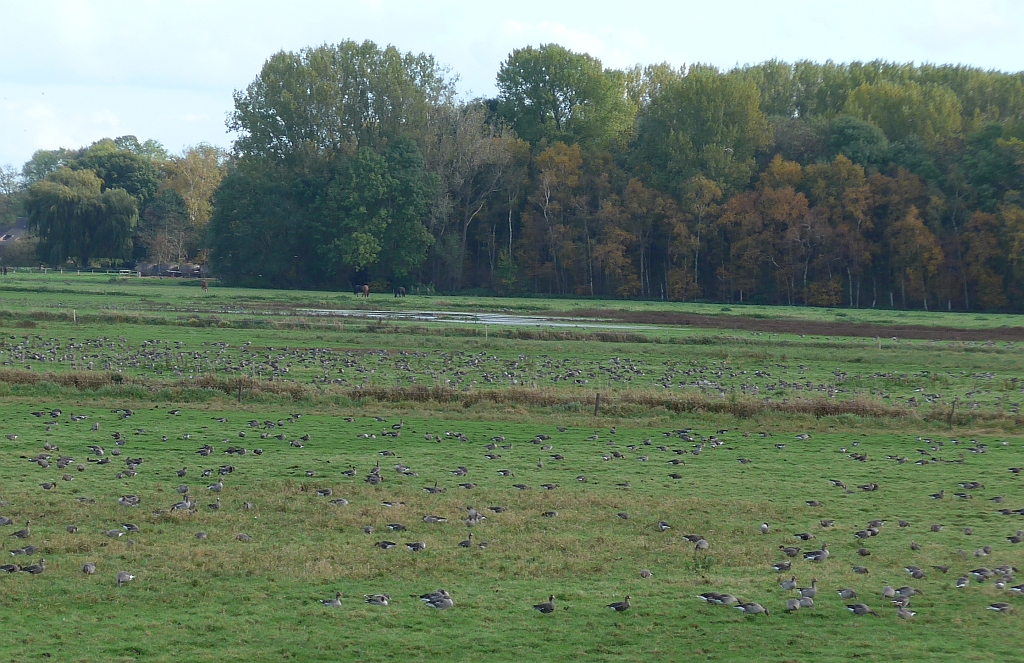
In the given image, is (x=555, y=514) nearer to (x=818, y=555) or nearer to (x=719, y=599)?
(x=818, y=555)

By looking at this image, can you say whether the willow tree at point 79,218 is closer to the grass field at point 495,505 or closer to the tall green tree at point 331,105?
the tall green tree at point 331,105

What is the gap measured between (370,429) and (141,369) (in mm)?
11991

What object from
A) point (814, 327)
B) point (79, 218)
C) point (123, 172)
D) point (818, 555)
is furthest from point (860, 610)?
point (123, 172)

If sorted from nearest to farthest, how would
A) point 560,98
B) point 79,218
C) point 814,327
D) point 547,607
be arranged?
point 547,607 → point 814,327 → point 560,98 → point 79,218

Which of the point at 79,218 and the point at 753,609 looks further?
the point at 79,218

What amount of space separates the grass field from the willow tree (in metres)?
90.1

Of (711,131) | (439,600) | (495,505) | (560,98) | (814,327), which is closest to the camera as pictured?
(439,600)

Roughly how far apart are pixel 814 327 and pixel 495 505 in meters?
47.4

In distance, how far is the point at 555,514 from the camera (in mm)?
15047

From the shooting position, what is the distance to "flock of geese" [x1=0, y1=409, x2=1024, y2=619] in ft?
36.3

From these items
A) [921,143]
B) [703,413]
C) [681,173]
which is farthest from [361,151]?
[703,413]

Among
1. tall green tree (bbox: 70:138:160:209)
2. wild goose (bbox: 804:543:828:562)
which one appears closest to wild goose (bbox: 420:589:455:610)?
wild goose (bbox: 804:543:828:562)

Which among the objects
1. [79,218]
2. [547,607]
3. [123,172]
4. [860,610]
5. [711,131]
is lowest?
[860,610]

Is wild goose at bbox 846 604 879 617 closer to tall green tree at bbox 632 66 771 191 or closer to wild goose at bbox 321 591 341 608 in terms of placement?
wild goose at bbox 321 591 341 608
